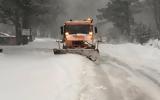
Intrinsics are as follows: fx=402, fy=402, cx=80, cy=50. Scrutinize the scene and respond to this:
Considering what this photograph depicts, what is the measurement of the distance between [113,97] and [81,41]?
45.3 feet

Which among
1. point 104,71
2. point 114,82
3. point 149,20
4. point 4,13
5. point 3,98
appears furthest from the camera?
point 149,20

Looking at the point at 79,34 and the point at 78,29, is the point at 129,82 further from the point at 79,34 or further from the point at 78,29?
the point at 78,29

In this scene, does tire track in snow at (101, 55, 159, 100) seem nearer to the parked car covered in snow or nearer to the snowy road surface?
the snowy road surface

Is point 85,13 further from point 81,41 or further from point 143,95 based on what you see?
point 143,95

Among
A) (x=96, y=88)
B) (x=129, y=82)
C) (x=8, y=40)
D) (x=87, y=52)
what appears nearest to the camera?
(x=96, y=88)

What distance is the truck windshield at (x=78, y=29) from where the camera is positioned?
25578 mm

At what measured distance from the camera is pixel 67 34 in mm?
25562

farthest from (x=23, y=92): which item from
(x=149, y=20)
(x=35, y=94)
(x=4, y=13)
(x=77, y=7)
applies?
(x=77, y=7)

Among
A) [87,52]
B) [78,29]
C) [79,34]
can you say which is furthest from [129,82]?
[78,29]

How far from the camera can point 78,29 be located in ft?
84.2

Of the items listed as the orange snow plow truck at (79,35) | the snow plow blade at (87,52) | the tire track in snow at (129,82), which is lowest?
the tire track in snow at (129,82)

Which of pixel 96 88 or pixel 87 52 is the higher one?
pixel 87 52

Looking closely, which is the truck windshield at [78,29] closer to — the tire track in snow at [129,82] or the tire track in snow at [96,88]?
the tire track in snow at [129,82]

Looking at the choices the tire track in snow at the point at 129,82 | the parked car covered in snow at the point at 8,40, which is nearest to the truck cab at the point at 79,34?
the tire track in snow at the point at 129,82
